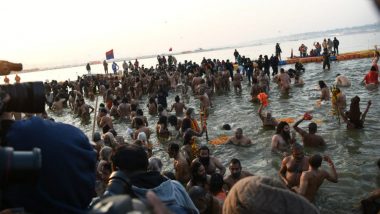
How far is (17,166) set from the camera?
1143mm

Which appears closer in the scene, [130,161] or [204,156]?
[130,161]

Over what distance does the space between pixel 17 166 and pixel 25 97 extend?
559 mm

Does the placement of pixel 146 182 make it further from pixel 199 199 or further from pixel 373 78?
pixel 373 78

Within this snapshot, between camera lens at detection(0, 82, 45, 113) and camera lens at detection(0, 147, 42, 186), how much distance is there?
1.62ft

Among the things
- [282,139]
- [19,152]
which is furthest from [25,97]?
[282,139]

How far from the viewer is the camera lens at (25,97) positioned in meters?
1.60

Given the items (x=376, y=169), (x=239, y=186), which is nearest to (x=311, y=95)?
(x=376, y=169)

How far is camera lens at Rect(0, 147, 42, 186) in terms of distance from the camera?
113 cm

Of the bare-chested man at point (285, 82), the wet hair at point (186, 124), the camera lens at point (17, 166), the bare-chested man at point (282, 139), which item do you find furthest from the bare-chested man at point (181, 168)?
the bare-chested man at point (285, 82)

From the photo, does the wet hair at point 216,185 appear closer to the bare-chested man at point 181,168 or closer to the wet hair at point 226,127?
the bare-chested man at point 181,168

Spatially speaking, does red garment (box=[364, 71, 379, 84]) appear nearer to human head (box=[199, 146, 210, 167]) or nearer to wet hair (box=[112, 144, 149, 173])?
human head (box=[199, 146, 210, 167])

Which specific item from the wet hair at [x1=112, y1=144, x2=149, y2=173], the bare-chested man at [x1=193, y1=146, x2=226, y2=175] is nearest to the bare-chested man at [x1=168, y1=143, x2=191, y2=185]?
the bare-chested man at [x1=193, y1=146, x2=226, y2=175]

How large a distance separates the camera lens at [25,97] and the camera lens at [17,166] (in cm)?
49

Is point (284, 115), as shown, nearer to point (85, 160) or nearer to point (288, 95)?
point (288, 95)
